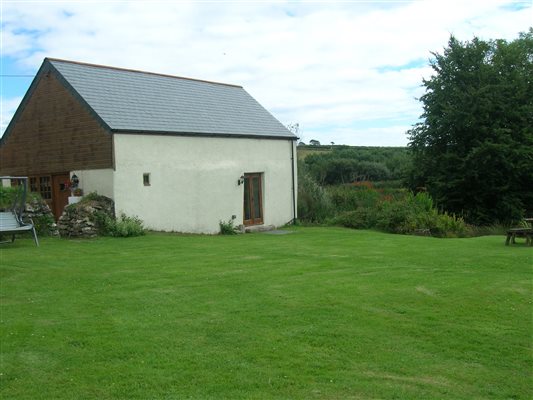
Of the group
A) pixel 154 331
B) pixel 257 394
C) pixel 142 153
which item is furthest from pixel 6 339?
pixel 142 153

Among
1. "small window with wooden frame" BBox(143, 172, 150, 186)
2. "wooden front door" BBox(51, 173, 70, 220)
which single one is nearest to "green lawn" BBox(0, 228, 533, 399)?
"small window with wooden frame" BBox(143, 172, 150, 186)

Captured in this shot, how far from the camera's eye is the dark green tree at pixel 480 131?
1182 inches

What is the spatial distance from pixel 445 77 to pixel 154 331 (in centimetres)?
3095

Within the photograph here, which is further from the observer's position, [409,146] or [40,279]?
[409,146]

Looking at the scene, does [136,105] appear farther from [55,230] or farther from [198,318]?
[198,318]

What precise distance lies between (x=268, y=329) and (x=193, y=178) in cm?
1509

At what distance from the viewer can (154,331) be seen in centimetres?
656

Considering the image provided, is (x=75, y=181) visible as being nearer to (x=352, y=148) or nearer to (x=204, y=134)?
(x=204, y=134)

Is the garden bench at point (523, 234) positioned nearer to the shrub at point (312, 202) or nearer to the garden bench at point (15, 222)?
the shrub at point (312, 202)

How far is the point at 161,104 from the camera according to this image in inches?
849

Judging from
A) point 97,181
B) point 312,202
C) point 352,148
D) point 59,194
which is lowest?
point 312,202

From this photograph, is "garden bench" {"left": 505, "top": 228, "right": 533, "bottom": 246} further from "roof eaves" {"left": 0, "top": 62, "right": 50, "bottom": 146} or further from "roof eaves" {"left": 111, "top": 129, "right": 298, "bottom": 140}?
"roof eaves" {"left": 0, "top": 62, "right": 50, "bottom": 146}

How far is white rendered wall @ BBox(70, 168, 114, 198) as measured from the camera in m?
18.4

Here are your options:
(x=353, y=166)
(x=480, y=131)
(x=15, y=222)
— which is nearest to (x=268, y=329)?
(x=15, y=222)
